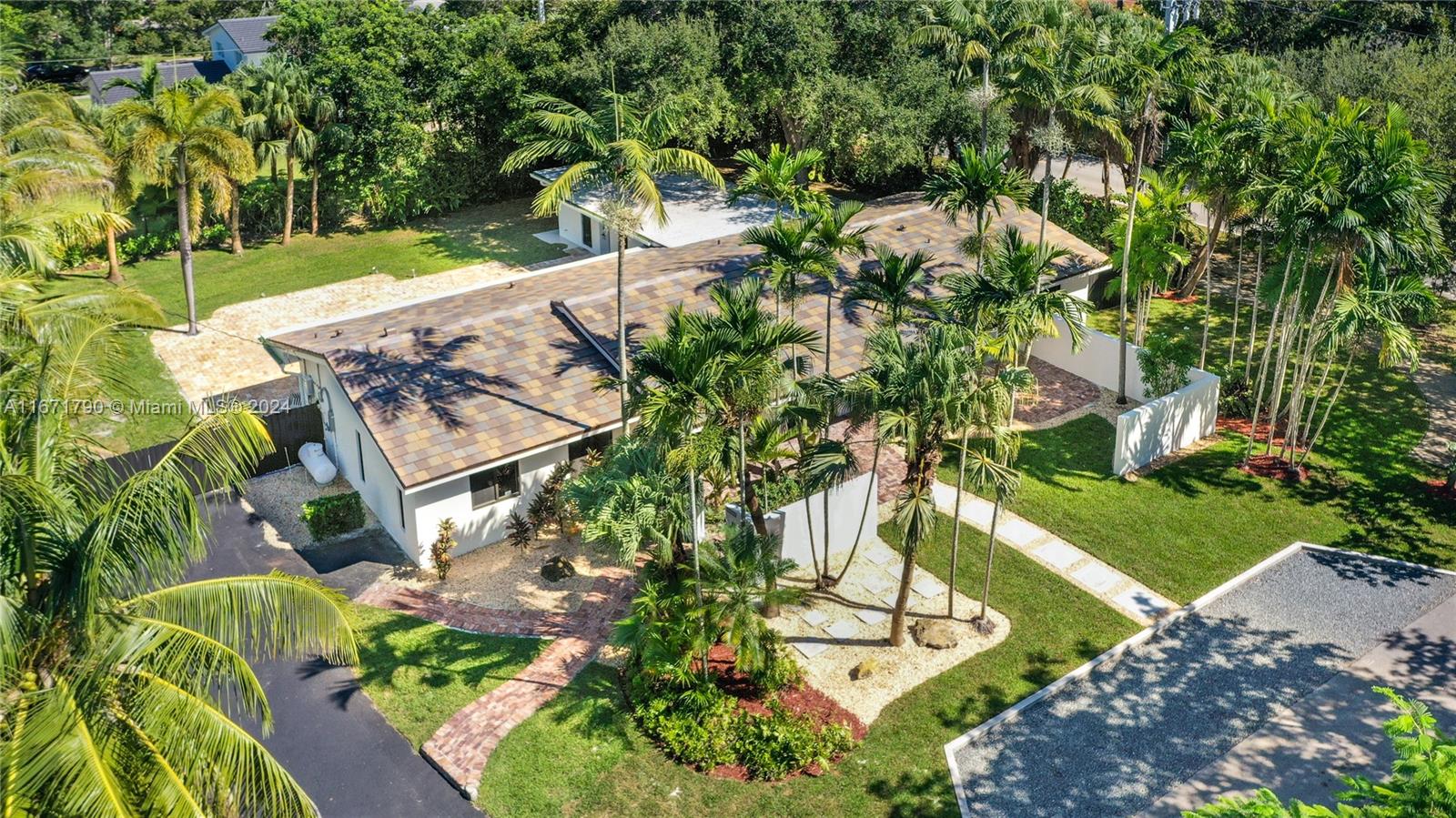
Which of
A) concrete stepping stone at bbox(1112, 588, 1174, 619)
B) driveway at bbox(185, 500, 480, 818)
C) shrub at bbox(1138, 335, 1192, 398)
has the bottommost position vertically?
driveway at bbox(185, 500, 480, 818)

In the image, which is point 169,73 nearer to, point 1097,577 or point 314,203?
point 314,203

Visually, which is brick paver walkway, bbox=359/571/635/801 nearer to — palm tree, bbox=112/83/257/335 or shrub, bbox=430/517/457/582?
shrub, bbox=430/517/457/582

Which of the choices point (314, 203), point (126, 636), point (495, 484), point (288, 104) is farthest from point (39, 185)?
point (314, 203)

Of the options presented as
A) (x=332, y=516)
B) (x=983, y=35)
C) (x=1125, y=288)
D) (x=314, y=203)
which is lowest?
(x=332, y=516)

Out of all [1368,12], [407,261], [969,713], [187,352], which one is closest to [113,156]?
[187,352]

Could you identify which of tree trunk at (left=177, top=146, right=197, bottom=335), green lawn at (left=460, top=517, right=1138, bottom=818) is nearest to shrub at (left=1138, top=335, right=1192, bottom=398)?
green lawn at (left=460, top=517, right=1138, bottom=818)

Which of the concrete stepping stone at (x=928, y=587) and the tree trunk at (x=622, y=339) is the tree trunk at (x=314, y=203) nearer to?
the tree trunk at (x=622, y=339)
